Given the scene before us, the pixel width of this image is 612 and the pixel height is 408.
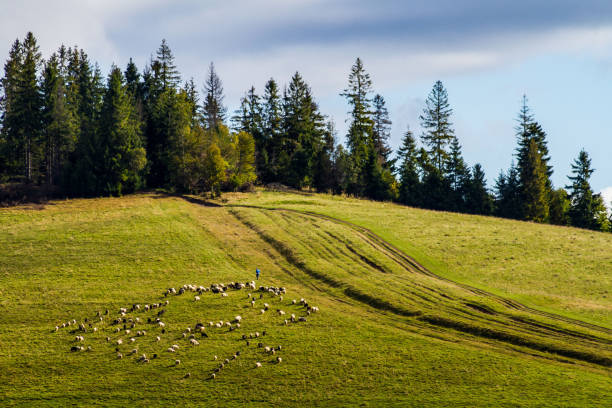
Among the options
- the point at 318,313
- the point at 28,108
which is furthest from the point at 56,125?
the point at 318,313

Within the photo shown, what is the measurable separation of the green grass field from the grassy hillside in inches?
12.3

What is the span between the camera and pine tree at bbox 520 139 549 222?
91.9 meters

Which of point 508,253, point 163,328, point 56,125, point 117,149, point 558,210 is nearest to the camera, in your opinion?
point 163,328

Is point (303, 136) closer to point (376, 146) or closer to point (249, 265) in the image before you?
point (376, 146)

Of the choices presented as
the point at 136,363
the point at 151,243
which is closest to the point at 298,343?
the point at 136,363

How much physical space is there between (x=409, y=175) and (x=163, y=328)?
83692 mm

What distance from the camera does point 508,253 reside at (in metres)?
55.6

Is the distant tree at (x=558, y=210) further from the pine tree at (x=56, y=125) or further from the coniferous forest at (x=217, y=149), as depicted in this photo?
the pine tree at (x=56, y=125)

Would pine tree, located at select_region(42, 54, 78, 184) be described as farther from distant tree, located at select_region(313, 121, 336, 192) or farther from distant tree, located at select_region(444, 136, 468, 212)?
distant tree, located at select_region(444, 136, 468, 212)

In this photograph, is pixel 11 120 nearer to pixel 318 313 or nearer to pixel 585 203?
pixel 318 313

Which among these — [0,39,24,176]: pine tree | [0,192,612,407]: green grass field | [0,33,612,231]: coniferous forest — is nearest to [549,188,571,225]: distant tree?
[0,33,612,231]: coniferous forest

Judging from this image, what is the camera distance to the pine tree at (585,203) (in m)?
97.2

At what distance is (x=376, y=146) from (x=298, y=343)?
3584 inches

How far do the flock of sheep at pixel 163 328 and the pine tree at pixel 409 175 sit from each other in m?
71.5
